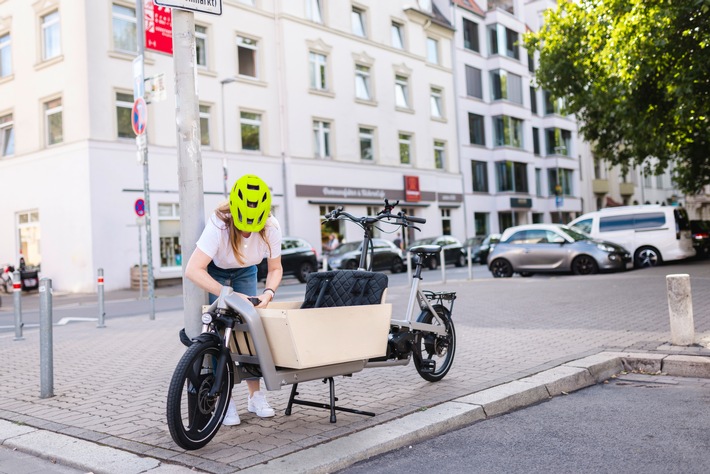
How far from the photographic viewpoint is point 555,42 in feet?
72.2

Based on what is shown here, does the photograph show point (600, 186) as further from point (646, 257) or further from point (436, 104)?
point (646, 257)

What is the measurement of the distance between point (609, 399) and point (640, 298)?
262 inches

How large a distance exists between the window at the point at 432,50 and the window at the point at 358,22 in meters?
5.54

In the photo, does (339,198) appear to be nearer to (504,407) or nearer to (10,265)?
(10,265)

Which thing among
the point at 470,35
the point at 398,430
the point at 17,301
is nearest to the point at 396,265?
the point at 17,301

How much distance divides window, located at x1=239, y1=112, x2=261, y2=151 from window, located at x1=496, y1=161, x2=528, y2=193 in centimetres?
1945

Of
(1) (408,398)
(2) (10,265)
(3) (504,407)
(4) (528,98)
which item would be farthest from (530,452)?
(4) (528,98)

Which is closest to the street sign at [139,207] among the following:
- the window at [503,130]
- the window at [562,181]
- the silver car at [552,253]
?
the silver car at [552,253]

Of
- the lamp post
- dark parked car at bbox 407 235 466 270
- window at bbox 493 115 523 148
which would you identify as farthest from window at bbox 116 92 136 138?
window at bbox 493 115 523 148

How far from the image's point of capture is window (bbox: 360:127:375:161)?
111ft

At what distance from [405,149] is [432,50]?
666cm

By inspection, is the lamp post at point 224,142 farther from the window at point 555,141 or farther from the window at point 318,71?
the window at point 555,141

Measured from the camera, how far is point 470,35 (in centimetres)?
4300

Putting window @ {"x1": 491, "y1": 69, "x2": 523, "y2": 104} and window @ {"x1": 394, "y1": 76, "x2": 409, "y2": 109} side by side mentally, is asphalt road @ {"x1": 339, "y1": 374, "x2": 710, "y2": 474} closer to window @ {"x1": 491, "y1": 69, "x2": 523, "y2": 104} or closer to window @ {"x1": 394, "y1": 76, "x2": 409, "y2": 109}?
window @ {"x1": 394, "y1": 76, "x2": 409, "y2": 109}
